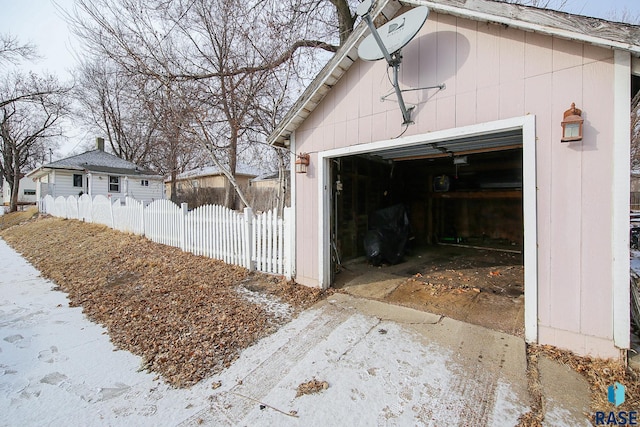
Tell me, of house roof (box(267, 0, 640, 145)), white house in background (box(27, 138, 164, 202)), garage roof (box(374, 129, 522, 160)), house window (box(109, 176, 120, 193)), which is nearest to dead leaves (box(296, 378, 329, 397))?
garage roof (box(374, 129, 522, 160))

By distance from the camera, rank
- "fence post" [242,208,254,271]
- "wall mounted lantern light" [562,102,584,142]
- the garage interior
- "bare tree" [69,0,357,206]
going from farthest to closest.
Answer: "bare tree" [69,0,357,206]
"fence post" [242,208,254,271]
the garage interior
"wall mounted lantern light" [562,102,584,142]

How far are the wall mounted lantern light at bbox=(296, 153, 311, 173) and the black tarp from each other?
231cm

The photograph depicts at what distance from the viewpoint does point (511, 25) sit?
2848mm

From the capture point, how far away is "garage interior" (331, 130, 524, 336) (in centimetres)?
420

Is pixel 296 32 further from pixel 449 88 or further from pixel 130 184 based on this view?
pixel 130 184

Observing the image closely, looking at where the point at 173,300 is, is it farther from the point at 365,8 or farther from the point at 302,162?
the point at 365,8

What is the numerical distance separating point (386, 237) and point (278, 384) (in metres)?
4.24

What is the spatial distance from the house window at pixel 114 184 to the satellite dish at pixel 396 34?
846 inches

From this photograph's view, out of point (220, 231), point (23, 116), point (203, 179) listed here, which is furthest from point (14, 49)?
point (220, 231)

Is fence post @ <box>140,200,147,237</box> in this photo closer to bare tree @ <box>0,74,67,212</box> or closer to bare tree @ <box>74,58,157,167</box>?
bare tree @ <box>74,58,157,167</box>

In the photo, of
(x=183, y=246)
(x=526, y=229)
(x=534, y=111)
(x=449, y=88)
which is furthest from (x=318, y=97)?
(x=183, y=246)

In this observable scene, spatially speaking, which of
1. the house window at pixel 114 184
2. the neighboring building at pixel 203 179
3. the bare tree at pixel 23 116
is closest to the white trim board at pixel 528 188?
the house window at pixel 114 184

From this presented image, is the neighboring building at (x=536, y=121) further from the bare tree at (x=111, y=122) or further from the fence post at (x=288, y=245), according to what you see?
the bare tree at (x=111, y=122)

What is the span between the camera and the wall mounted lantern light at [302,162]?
15.3ft
